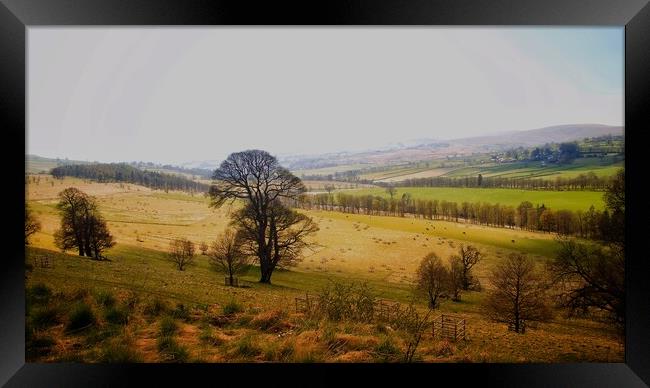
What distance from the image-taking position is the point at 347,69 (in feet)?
14.5

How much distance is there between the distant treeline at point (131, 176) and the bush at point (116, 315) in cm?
125

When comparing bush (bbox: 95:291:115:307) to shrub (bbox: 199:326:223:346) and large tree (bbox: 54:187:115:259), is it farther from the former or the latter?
shrub (bbox: 199:326:223:346)

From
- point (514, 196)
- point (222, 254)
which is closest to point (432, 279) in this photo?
point (514, 196)

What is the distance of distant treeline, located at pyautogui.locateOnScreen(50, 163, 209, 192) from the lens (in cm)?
434

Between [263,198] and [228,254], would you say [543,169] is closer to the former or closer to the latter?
[263,198]

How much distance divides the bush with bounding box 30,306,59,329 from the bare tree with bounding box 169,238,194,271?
117cm

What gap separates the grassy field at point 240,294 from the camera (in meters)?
4.06

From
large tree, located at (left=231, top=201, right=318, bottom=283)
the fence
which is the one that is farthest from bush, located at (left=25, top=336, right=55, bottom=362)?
the fence

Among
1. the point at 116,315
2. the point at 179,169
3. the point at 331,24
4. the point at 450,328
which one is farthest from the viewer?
the point at 179,169

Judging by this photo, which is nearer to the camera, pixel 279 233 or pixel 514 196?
pixel 514 196

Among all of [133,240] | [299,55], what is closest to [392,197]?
[299,55]

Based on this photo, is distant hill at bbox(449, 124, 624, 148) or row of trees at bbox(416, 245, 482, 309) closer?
distant hill at bbox(449, 124, 624, 148)

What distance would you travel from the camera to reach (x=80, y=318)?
4.20 meters

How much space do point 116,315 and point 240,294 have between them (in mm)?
1207
